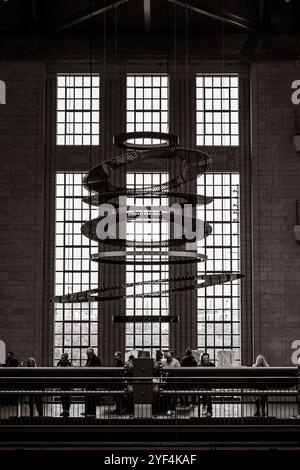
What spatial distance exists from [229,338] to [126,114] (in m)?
6.71

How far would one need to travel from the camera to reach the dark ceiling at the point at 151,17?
21281 millimetres

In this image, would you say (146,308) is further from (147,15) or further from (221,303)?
(147,15)

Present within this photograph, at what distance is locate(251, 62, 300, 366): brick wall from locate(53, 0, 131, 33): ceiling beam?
422 cm

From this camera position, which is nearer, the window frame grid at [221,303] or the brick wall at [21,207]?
the brick wall at [21,207]

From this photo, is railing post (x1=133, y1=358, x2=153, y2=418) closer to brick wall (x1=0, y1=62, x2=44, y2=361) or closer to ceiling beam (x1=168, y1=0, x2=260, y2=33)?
brick wall (x1=0, y1=62, x2=44, y2=361)

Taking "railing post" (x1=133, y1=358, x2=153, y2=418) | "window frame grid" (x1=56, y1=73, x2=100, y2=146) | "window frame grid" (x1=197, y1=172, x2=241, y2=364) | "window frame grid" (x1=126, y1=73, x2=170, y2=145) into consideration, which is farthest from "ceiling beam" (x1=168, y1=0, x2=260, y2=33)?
"railing post" (x1=133, y1=358, x2=153, y2=418)

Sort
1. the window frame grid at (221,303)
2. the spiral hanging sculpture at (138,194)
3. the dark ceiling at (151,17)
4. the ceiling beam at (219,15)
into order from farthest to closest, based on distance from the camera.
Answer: the dark ceiling at (151,17), the window frame grid at (221,303), the ceiling beam at (219,15), the spiral hanging sculpture at (138,194)

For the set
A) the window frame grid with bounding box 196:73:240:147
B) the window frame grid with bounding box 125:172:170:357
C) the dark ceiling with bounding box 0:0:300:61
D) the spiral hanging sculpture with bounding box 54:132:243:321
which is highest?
the dark ceiling with bounding box 0:0:300:61

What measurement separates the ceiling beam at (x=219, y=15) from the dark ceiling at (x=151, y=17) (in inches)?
9.3

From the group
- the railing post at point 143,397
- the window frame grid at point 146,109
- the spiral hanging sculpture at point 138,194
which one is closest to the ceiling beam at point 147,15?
the window frame grid at point 146,109

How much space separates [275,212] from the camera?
821 inches

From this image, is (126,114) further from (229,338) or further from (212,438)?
(212,438)

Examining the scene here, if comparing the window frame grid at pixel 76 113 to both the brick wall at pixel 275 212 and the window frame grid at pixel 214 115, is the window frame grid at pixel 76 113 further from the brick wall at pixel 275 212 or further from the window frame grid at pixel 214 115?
the brick wall at pixel 275 212

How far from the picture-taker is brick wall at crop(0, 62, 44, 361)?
67.0ft
